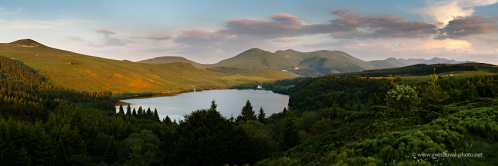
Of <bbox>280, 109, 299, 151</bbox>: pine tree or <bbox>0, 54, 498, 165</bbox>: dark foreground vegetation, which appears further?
<bbox>280, 109, 299, 151</bbox>: pine tree

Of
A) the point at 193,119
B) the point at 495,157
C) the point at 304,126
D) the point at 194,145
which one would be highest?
the point at 495,157

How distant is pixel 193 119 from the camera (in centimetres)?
4019

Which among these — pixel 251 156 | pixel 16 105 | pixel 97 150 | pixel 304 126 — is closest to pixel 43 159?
pixel 97 150

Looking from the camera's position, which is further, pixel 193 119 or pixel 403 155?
pixel 193 119

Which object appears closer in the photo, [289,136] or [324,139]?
[324,139]

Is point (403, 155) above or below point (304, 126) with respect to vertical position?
above

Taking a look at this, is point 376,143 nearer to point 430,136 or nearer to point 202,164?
point 430,136

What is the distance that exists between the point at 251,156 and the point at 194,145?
27.6 ft

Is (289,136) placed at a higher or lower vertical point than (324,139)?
lower

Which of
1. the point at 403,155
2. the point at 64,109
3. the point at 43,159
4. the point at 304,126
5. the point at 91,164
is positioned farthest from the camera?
the point at 64,109

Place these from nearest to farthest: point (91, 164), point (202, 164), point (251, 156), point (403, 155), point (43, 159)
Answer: point (403, 155) < point (202, 164) < point (251, 156) < point (43, 159) < point (91, 164)

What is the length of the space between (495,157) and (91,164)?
7443cm

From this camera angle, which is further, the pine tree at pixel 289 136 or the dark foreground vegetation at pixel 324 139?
the pine tree at pixel 289 136

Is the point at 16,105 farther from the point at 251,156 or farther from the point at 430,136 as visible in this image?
the point at 430,136
